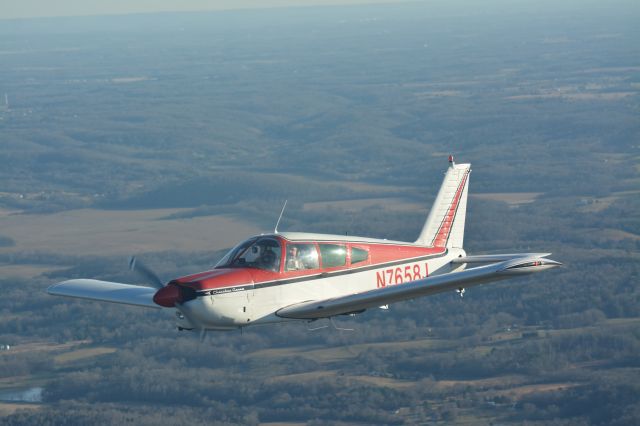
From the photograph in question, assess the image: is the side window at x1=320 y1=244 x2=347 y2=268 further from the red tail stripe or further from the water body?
the water body

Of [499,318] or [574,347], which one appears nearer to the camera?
[574,347]

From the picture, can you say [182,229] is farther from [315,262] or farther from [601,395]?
[315,262]

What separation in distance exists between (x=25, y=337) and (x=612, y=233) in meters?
78.5

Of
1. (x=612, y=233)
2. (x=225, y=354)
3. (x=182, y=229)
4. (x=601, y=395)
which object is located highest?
(x=182, y=229)

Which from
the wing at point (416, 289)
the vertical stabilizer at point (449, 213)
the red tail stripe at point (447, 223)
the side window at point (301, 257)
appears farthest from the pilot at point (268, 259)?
the red tail stripe at point (447, 223)

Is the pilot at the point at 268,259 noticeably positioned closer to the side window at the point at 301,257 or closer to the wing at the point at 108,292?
the side window at the point at 301,257

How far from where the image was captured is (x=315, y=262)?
36.0m

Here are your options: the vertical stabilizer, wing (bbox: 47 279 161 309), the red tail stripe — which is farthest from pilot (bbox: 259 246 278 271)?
→ the red tail stripe

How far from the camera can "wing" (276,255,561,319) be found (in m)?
33.1

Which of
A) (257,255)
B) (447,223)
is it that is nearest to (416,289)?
(257,255)

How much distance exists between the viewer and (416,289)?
34.2 metres

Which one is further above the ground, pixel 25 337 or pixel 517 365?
pixel 25 337

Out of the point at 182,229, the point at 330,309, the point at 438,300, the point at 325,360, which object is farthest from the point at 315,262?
the point at 182,229

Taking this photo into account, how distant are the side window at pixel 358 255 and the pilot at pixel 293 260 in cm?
180
